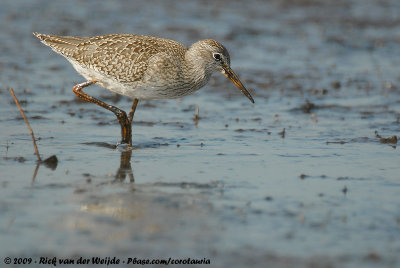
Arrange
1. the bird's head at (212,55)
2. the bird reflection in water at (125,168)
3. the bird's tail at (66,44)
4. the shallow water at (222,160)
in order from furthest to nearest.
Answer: the bird's tail at (66,44)
the bird's head at (212,55)
the bird reflection in water at (125,168)
the shallow water at (222,160)

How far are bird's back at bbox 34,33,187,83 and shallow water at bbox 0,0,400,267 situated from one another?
1.04 meters

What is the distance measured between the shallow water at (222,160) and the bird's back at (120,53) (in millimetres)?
1043

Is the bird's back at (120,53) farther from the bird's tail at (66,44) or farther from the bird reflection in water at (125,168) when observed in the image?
the bird reflection in water at (125,168)

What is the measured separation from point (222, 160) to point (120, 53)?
2.32 metres

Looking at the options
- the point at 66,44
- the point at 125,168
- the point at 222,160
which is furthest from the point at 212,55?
the point at 125,168

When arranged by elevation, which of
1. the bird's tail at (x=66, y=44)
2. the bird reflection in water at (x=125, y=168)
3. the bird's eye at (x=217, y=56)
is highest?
the bird's tail at (x=66, y=44)

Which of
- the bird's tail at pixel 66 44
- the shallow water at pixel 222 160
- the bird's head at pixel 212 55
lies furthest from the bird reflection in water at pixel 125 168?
the bird's tail at pixel 66 44

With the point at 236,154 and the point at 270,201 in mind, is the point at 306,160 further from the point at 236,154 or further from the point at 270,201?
the point at 270,201

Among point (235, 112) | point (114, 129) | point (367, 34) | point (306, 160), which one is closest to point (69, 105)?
point (114, 129)

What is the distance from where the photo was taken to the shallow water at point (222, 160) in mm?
6164

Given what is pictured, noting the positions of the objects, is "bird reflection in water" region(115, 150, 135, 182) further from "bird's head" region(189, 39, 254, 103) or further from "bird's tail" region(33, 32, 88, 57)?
"bird's tail" region(33, 32, 88, 57)

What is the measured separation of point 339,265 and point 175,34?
12654mm

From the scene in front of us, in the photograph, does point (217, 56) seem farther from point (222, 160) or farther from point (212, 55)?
point (222, 160)

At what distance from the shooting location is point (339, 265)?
227 inches
